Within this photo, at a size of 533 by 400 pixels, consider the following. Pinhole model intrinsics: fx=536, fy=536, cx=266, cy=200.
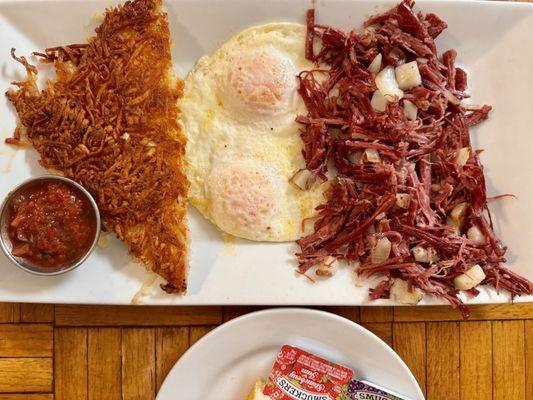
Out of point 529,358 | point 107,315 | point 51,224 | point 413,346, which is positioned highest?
point 51,224

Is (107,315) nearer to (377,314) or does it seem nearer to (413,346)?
(377,314)

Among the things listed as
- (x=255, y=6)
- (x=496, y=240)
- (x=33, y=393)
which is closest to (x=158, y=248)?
(x=33, y=393)

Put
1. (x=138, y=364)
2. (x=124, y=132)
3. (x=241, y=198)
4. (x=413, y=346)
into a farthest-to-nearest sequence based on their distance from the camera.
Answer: (x=413, y=346) < (x=138, y=364) < (x=241, y=198) < (x=124, y=132)

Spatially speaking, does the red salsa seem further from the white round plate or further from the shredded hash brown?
the white round plate

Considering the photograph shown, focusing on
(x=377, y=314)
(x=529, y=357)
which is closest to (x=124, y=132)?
(x=377, y=314)

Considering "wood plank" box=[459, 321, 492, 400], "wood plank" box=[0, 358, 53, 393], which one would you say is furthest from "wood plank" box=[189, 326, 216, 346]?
"wood plank" box=[459, 321, 492, 400]

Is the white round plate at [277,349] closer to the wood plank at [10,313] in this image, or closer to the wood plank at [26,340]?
the wood plank at [26,340]

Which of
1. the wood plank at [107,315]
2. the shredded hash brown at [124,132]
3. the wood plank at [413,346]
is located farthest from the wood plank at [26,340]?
the wood plank at [413,346]

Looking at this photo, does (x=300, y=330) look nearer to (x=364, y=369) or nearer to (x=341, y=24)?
(x=364, y=369)
